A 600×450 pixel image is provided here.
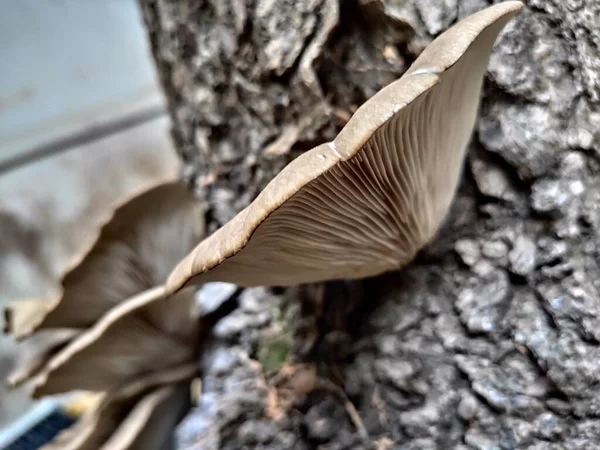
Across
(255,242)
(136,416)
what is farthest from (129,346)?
(255,242)

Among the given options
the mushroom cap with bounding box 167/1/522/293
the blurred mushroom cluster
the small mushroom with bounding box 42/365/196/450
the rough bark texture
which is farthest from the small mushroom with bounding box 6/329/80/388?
the mushroom cap with bounding box 167/1/522/293

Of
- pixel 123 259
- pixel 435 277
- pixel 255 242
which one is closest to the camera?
pixel 255 242

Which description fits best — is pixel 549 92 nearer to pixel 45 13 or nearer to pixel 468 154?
pixel 468 154

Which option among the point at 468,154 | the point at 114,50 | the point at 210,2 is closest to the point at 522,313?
the point at 468,154

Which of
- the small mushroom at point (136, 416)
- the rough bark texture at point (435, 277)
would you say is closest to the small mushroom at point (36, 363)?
the small mushroom at point (136, 416)

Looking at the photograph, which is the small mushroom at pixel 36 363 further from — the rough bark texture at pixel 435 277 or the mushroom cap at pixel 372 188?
the mushroom cap at pixel 372 188

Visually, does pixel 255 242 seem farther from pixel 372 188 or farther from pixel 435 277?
pixel 435 277
